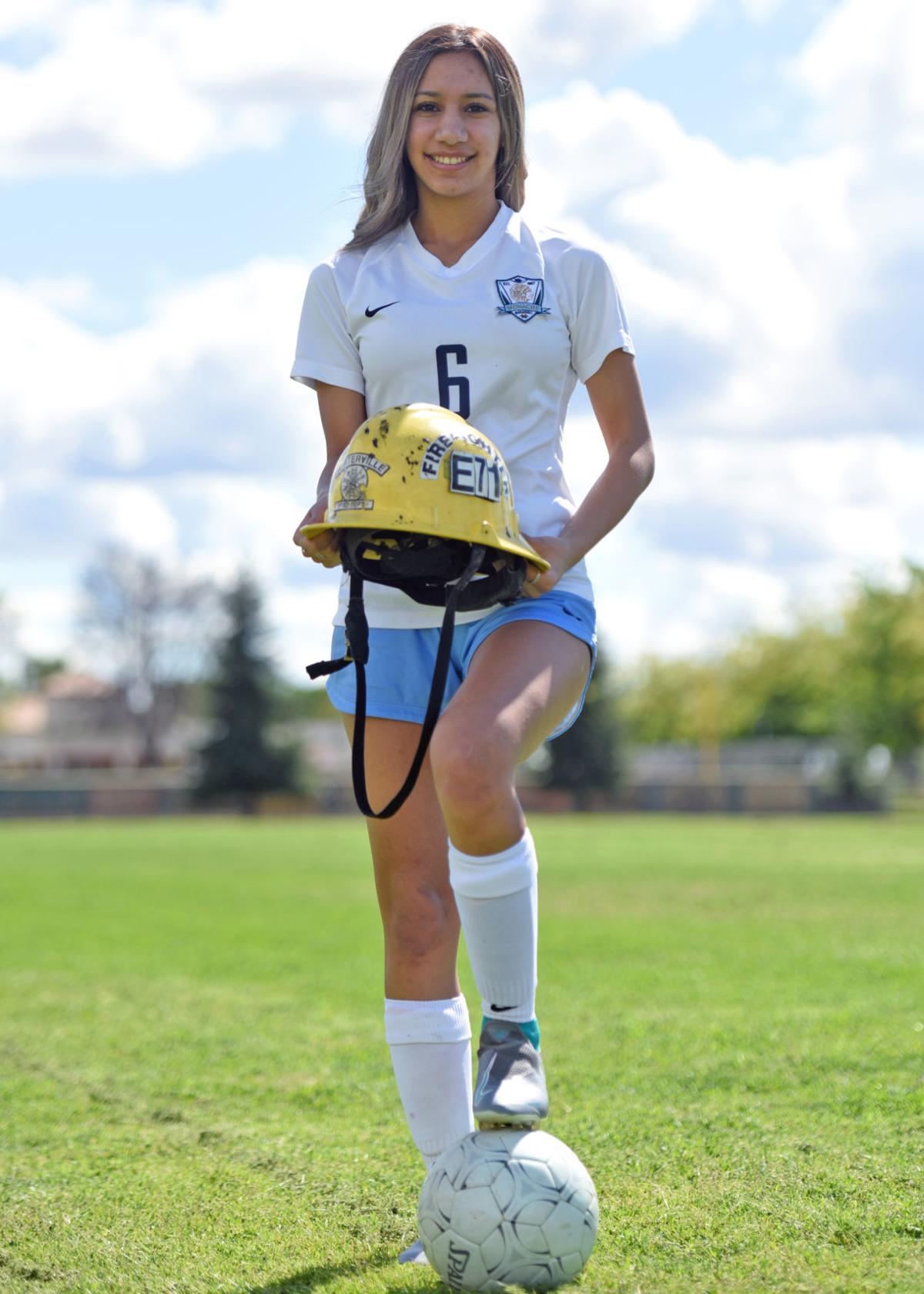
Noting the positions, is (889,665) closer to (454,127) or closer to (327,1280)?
(454,127)

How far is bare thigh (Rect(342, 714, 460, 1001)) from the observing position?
3.32 metres

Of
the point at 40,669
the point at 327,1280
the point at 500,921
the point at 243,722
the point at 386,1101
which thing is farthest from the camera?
the point at 40,669

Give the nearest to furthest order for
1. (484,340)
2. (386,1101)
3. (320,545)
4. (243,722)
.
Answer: (320,545) → (484,340) → (386,1101) → (243,722)

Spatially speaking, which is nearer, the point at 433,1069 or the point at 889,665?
the point at 433,1069

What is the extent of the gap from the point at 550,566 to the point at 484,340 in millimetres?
565

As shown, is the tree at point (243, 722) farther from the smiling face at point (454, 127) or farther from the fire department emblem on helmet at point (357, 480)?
the fire department emblem on helmet at point (357, 480)

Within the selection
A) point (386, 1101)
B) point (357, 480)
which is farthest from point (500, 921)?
point (386, 1101)

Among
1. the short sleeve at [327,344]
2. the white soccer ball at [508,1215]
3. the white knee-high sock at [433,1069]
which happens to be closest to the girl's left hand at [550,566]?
the short sleeve at [327,344]

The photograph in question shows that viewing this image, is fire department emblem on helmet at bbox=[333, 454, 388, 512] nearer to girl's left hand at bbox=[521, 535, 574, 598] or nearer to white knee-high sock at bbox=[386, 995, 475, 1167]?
girl's left hand at bbox=[521, 535, 574, 598]

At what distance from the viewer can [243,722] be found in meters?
54.6

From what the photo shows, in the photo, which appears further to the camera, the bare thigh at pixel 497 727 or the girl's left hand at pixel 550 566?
the girl's left hand at pixel 550 566

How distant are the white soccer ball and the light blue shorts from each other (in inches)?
34.6

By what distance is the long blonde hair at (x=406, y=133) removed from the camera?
10.9ft

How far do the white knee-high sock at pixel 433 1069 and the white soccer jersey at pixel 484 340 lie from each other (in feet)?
2.90
